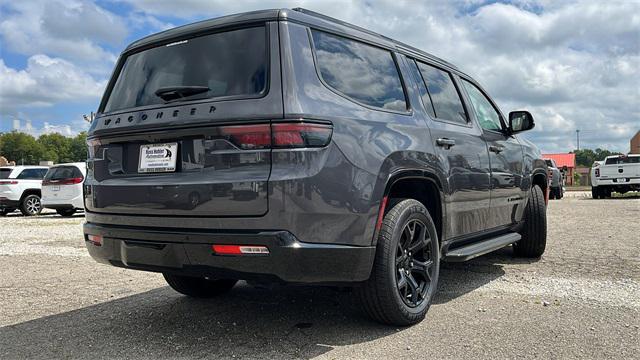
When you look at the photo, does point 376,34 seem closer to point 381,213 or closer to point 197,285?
point 381,213

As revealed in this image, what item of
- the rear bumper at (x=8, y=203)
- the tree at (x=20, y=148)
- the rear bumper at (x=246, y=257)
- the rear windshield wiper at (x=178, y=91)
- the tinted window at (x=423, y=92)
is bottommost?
the rear bumper at (x=8, y=203)

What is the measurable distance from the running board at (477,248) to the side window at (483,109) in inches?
40.3

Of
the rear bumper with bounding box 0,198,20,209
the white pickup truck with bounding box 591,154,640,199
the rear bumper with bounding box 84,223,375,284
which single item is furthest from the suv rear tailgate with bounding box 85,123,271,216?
the white pickup truck with bounding box 591,154,640,199

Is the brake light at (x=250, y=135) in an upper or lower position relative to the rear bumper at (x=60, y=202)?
upper

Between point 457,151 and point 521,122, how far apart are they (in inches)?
61.3

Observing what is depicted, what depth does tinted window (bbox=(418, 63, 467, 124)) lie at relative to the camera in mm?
4238

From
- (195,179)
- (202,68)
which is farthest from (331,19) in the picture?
(195,179)

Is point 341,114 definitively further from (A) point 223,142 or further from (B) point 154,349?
(B) point 154,349

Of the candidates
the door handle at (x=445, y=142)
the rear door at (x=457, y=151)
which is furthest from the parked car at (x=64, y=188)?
the door handle at (x=445, y=142)

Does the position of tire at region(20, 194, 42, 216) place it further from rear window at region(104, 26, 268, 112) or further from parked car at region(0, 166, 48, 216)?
rear window at region(104, 26, 268, 112)

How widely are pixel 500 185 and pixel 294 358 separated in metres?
2.76

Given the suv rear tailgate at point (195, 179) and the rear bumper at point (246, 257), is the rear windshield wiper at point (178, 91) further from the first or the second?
the rear bumper at point (246, 257)

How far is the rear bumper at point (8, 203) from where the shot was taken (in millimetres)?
16203

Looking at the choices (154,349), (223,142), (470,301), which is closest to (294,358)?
(154,349)
